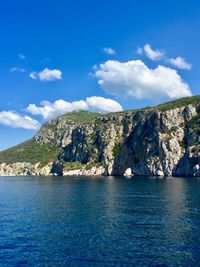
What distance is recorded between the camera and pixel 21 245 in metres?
46.8

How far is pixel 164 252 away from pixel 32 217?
34.5m

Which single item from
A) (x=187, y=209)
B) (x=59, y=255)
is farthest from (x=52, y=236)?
(x=187, y=209)

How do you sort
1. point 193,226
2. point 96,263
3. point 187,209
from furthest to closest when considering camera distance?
point 187,209, point 193,226, point 96,263

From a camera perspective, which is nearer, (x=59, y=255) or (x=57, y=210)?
(x=59, y=255)

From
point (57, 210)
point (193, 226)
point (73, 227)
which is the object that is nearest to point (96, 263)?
point (73, 227)

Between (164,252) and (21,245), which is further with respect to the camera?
(21,245)

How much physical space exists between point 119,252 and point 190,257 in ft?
28.8

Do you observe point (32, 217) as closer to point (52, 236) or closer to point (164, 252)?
point (52, 236)

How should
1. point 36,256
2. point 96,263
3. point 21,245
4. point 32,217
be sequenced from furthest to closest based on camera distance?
point 32,217, point 21,245, point 36,256, point 96,263

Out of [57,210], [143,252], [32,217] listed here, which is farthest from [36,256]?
[57,210]

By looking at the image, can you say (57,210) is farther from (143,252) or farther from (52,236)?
(143,252)

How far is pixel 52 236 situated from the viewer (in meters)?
52.7

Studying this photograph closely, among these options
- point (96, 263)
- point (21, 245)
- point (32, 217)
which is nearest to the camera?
point (96, 263)

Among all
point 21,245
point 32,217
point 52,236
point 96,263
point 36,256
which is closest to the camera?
point 96,263
